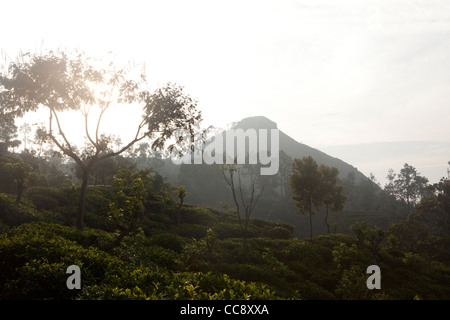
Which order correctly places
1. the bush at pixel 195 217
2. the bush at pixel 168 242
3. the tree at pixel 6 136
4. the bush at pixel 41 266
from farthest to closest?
the tree at pixel 6 136, the bush at pixel 195 217, the bush at pixel 168 242, the bush at pixel 41 266

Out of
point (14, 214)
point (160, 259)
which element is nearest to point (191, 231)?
point (160, 259)

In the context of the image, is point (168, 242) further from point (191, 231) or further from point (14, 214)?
point (14, 214)

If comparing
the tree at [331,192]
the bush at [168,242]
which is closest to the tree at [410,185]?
the tree at [331,192]

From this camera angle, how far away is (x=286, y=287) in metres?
11.3

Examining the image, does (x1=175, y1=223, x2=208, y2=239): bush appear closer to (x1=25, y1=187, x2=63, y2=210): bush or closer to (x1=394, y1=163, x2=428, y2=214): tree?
(x1=25, y1=187, x2=63, y2=210): bush

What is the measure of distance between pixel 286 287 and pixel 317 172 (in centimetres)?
2258

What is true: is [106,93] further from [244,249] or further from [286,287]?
[286,287]

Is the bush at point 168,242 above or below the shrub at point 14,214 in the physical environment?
below

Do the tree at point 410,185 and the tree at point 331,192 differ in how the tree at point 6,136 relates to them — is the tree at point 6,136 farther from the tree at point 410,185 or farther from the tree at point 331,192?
the tree at point 410,185

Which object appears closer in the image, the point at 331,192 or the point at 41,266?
the point at 41,266

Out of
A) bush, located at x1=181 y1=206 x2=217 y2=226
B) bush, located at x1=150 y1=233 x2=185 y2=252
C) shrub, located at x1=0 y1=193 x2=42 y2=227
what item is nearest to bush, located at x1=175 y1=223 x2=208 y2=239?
bush, located at x1=181 y1=206 x2=217 y2=226

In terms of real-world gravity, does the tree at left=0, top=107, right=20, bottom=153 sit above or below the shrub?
above
